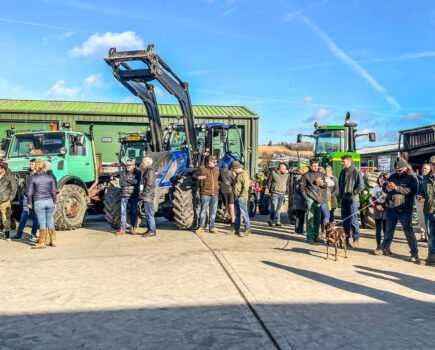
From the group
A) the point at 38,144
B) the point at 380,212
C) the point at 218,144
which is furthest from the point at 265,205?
the point at 38,144

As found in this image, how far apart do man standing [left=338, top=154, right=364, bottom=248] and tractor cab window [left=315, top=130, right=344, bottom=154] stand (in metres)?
6.56

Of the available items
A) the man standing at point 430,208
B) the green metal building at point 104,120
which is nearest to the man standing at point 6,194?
the man standing at point 430,208

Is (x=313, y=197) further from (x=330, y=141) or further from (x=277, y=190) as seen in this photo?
(x=330, y=141)

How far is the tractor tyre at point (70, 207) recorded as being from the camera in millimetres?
9805

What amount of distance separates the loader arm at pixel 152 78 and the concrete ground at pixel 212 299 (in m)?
4.46

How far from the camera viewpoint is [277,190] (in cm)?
1115

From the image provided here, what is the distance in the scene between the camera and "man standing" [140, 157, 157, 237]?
29.9ft

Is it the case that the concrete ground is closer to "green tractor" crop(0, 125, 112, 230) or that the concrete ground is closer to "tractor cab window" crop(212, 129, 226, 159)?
"green tractor" crop(0, 125, 112, 230)

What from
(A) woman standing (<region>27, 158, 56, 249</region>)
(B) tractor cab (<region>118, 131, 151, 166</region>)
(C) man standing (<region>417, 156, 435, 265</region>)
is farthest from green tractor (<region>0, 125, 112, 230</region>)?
(C) man standing (<region>417, 156, 435, 265</region>)

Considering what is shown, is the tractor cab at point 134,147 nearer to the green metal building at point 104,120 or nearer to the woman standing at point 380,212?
A: the woman standing at point 380,212

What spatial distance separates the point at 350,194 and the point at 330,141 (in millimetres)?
6964

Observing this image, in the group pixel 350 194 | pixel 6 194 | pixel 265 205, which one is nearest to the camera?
pixel 350 194

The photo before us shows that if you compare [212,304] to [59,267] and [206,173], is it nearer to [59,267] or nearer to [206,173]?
[59,267]

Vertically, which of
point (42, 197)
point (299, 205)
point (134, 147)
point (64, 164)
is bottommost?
point (299, 205)
